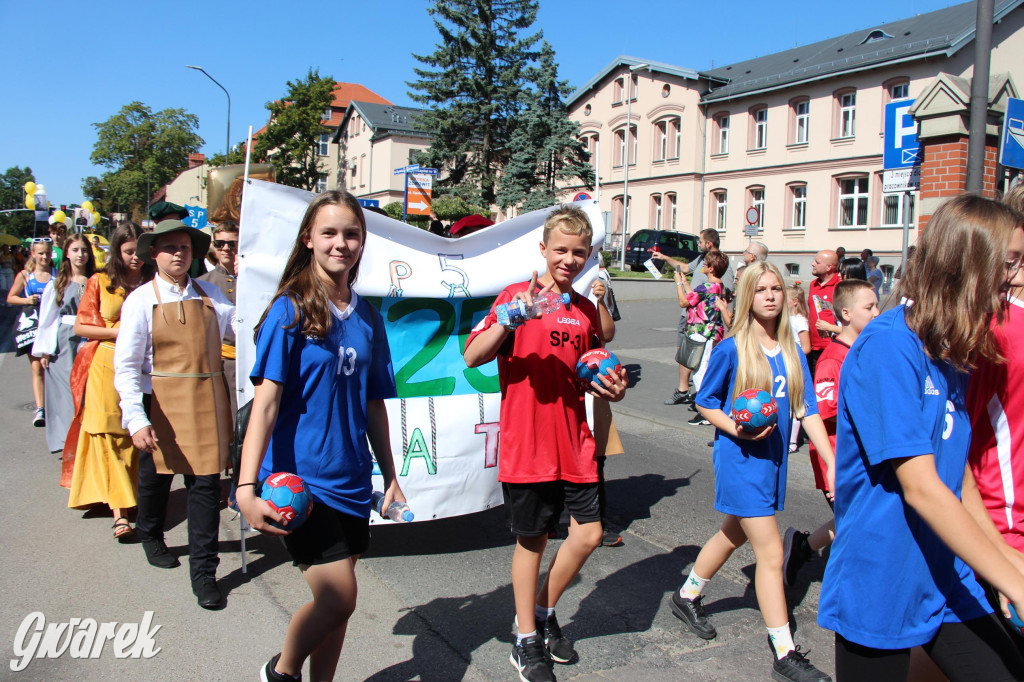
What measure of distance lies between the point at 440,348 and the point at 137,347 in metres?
1.72

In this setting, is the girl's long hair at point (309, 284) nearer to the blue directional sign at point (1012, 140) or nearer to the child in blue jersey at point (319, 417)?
the child in blue jersey at point (319, 417)

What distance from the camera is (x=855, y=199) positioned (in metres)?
33.6

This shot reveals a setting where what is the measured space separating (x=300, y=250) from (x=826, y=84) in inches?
1419

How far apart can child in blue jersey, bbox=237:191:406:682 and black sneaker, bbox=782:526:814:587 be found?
8.15 ft

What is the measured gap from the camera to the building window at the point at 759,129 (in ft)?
122

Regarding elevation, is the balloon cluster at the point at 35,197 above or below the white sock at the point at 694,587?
above

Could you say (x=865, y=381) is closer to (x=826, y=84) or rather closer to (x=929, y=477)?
(x=929, y=477)

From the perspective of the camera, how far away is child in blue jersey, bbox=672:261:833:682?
130 inches

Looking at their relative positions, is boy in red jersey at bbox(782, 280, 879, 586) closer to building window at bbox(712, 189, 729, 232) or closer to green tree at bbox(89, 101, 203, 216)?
building window at bbox(712, 189, 729, 232)

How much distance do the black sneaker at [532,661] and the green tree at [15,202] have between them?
345ft

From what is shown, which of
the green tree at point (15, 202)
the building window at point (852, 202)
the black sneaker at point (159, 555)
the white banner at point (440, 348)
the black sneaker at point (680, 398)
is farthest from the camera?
the green tree at point (15, 202)

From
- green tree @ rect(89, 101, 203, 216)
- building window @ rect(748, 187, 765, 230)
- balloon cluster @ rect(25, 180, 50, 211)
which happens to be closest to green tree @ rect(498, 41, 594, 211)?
building window @ rect(748, 187, 765, 230)

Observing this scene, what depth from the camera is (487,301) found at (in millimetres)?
5098

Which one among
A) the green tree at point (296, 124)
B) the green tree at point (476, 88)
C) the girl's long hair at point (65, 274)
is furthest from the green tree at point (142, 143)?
the girl's long hair at point (65, 274)
